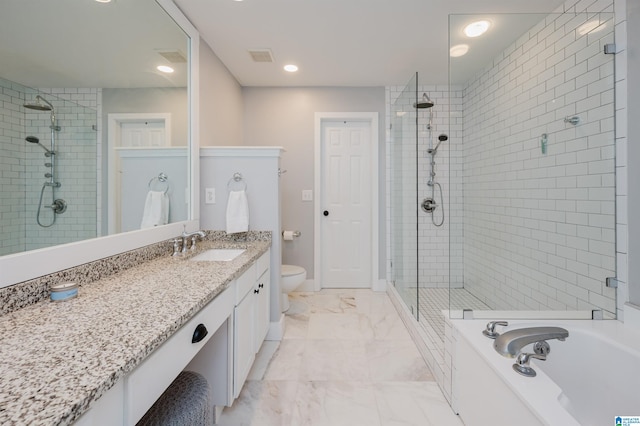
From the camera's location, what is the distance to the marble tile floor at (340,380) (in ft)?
4.95

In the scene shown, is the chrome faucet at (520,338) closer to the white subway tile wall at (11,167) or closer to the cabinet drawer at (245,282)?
the cabinet drawer at (245,282)

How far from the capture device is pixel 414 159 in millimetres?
2873

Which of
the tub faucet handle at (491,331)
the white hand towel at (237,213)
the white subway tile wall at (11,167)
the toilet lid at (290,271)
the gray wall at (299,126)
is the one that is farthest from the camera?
the gray wall at (299,126)

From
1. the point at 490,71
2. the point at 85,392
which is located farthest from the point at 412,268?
the point at 85,392

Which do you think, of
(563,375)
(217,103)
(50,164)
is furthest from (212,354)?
(217,103)

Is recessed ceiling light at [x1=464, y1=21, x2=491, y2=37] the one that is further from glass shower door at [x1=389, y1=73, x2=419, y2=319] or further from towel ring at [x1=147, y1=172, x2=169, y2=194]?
towel ring at [x1=147, y1=172, x2=169, y2=194]

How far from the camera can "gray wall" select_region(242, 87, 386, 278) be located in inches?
136

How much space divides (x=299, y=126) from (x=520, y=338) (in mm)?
2948

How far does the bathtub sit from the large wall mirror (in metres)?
1.77

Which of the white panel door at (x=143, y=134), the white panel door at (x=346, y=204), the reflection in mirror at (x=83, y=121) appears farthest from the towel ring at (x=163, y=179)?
the white panel door at (x=346, y=204)

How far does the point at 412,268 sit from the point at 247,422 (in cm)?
192

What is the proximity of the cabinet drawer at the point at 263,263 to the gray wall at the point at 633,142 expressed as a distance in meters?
2.11

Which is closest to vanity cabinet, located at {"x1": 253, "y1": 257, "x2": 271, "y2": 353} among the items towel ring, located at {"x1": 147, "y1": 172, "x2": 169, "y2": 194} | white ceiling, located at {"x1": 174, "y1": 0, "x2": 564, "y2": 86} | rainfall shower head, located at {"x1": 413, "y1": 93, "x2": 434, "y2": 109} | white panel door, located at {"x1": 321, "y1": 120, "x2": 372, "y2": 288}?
towel ring, located at {"x1": 147, "y1": 172, "x2": 169, "y2": 194}

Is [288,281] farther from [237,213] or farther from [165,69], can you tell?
[165,69]
